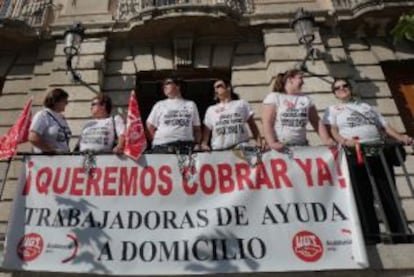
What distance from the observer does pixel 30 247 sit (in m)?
4.40

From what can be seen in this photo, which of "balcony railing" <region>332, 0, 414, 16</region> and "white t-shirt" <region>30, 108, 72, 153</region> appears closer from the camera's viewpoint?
"white t-shirt" <region>30, 108, 72, 153</region>

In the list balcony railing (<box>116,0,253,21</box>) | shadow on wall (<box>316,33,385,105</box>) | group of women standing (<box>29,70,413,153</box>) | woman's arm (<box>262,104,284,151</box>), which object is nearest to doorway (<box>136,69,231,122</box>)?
balcony railing (<box>116,0,253,21</box>)

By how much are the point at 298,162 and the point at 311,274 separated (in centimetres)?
113

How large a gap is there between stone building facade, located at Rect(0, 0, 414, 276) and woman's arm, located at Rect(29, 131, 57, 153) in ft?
12.5

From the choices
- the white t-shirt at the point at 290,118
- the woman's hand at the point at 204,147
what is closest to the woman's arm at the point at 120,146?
the woman's hand at the point at 204,147

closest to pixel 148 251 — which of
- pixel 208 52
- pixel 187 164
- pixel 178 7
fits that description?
pixel 187 164

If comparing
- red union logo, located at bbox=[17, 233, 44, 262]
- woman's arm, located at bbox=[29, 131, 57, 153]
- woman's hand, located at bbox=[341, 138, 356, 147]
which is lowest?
red union logo, located at bbox=[17, 233, 44, 262]

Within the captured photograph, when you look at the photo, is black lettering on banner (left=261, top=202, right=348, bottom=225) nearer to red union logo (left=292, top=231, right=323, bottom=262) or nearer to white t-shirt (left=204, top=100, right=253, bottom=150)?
red union logo (left=292, top=231, right=323, bottom=262)

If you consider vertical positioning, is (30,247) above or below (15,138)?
below

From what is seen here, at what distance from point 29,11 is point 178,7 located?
3.67m

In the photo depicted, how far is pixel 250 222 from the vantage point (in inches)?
174

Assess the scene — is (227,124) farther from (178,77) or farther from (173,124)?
(178,77)

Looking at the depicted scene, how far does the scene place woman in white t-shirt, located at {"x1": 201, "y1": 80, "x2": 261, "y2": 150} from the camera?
18.2 feet

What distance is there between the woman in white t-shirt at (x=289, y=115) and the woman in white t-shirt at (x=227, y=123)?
301 mm
